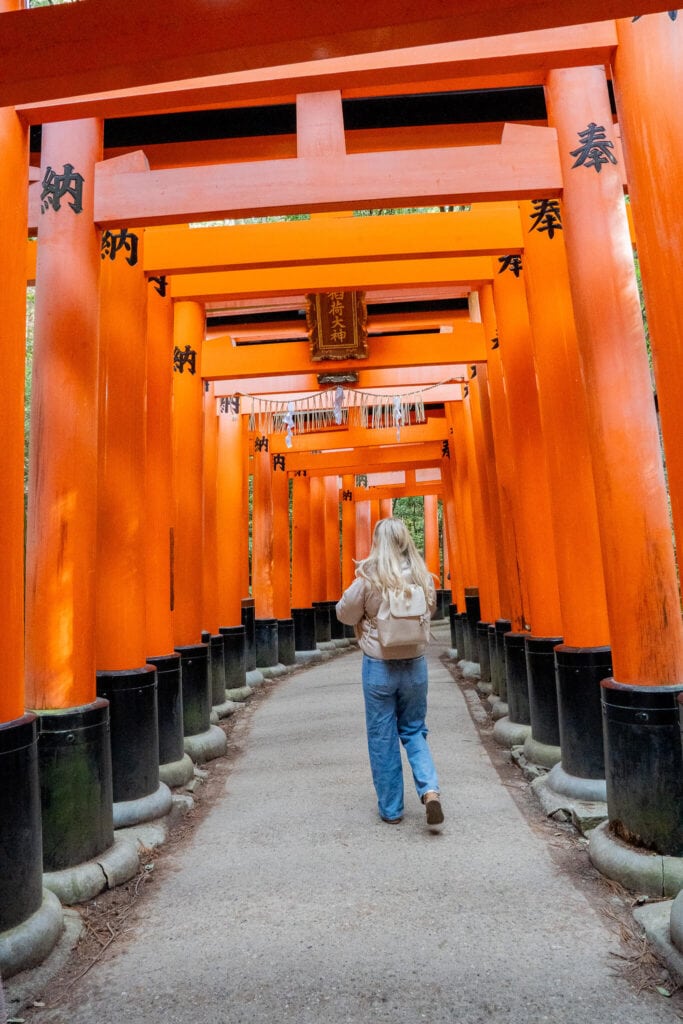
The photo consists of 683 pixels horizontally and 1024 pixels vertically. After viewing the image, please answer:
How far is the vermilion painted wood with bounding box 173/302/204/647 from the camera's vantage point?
20.5 ft

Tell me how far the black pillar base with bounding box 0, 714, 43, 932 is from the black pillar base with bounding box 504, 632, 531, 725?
4.13 m

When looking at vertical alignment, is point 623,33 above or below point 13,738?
above

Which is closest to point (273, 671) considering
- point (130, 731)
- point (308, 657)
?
point (308, 657)

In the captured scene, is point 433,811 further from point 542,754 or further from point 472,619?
point 472,619

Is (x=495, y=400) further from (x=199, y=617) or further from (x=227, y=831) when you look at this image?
(x=227, y=831)

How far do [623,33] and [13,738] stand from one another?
3737 millimetres

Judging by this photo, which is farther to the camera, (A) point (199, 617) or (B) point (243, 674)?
(B) point (243, 674)

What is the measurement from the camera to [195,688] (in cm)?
611

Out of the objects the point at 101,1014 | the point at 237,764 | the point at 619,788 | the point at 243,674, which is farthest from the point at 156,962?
the point at 243,674

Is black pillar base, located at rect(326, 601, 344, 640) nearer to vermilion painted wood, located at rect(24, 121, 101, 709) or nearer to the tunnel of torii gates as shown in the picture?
the tunnel of torii gates

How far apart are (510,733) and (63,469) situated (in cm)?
408

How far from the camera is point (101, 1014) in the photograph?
7.48 feet

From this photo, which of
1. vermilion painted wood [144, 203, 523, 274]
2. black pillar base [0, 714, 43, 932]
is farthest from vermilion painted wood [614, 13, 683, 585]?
black pillar base [0, 714, 43, 932]

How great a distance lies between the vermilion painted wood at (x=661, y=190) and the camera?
106 inches
